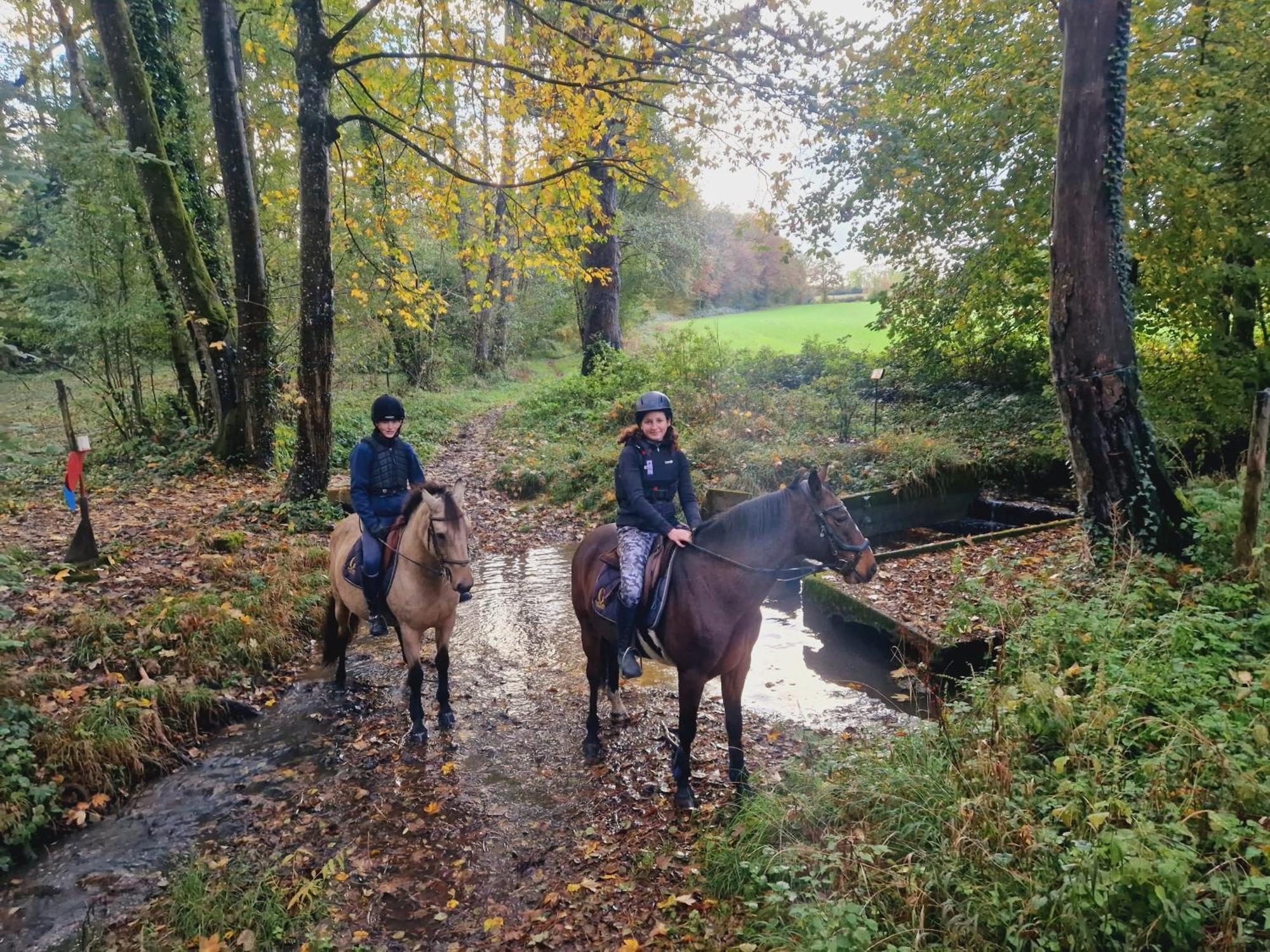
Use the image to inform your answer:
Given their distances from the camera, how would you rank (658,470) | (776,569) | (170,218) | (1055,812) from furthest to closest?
1. (170,218)
2. (658,470)
3. (776,569)
4. (1055,812)

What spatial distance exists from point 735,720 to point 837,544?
1578mm

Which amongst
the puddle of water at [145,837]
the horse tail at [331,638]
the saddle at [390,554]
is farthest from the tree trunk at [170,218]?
the puddle of water at [145,837]

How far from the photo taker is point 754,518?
4715 mm

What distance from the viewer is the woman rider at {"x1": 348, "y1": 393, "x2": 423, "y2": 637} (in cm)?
611

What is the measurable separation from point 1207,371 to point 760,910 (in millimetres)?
9509

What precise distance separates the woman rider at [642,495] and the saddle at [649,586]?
0.05 metres

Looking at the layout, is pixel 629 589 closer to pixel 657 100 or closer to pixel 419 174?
pixel 657 100

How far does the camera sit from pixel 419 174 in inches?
437

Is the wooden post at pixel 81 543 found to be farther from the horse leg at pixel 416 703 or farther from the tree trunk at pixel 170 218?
the horse leg at pixel 416 703

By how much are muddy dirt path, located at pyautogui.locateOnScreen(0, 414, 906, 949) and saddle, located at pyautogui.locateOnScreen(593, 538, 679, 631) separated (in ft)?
4.20

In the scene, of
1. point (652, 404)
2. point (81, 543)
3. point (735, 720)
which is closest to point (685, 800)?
point (735, 720)

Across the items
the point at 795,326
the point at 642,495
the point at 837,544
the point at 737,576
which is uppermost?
the point at 795,326

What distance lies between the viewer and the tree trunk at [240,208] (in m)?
11.0

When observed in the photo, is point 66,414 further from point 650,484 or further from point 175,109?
point 175,109
